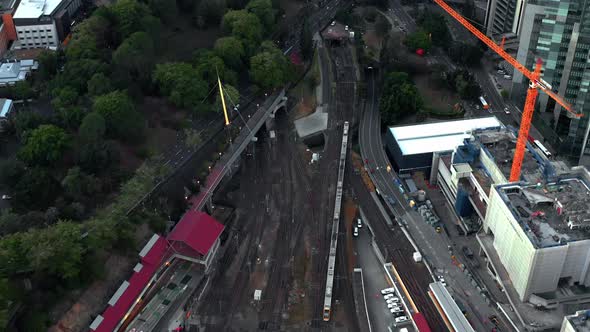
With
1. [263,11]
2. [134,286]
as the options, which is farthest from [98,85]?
[263,11]

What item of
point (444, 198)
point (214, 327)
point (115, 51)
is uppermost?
point (115, 51)

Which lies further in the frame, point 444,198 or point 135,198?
point 444,198

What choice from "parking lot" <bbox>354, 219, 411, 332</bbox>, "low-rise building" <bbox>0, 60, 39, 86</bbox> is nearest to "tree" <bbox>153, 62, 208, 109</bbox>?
"low-rise building" <bbox>0, 60, 39, 86</bbox>

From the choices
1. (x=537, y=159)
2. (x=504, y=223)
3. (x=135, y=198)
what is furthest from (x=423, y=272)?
(x=135, y=198)

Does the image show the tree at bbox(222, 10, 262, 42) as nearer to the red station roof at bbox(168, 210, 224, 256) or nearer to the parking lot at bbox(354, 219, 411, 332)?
the red station roof at bbox(168, 210, 224, 256)

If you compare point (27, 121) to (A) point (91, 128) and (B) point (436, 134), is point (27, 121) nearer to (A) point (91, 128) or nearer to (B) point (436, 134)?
(A) point (91, 128)

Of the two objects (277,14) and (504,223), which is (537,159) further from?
(277,14)

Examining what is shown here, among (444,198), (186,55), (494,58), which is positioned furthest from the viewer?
(494,58)
